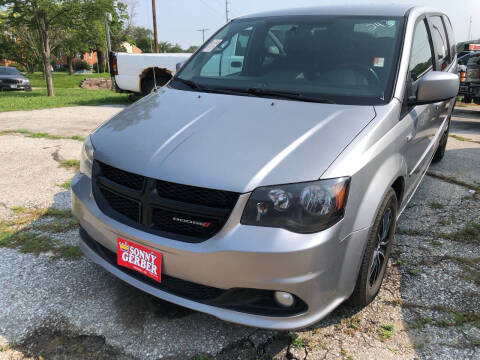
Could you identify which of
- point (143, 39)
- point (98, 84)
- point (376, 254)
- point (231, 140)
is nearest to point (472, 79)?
point (376, 254)

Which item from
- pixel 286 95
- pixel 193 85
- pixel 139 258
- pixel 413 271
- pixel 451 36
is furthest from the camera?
pixel 451 36

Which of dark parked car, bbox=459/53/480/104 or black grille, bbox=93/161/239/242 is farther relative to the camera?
dark parked car, bbox=459/53/480/104

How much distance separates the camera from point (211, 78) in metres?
3.09

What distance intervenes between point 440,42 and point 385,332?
3024 millimetres

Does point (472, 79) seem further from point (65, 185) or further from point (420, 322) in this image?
point (65, 185)

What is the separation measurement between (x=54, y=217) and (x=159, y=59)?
7530mm

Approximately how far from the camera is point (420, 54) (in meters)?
3.11

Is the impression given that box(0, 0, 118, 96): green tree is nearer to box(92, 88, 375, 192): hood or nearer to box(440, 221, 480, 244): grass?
box(92, 88, 375, 192): hood

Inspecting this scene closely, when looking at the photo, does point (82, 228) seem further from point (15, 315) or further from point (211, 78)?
point (211, 78)

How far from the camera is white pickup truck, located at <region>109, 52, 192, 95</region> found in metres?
10.3

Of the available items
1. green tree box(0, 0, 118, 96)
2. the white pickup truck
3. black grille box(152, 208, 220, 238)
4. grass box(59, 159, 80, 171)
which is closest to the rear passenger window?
black grille box(152, 208, 220, 238)

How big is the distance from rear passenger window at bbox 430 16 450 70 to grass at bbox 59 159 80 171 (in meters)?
4.20

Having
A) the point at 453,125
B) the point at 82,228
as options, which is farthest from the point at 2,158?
the point at 453,125

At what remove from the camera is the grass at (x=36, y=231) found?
311 centimetres
